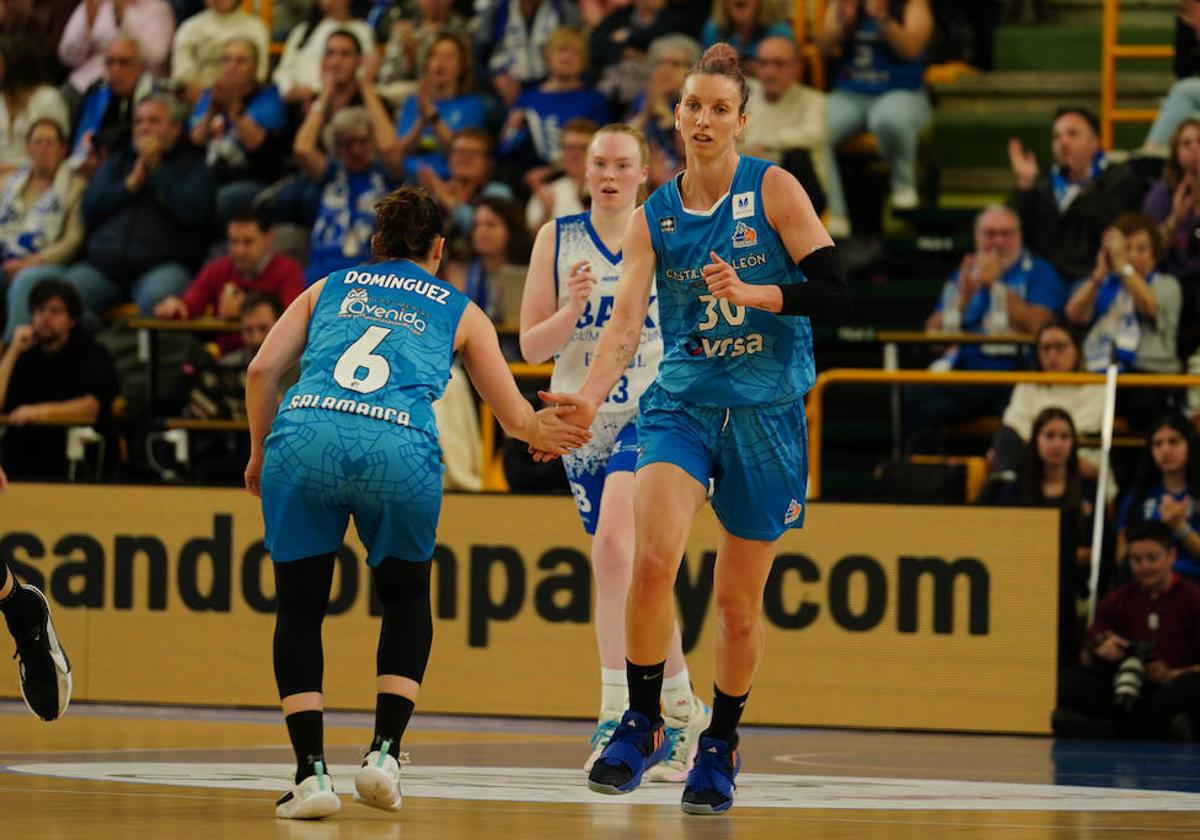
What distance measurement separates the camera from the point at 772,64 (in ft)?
46.0

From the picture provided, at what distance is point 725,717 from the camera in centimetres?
721

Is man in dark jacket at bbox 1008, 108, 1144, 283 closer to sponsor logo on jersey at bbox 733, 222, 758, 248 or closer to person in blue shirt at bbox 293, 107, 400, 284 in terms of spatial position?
person in blue shirt at bbox 293, 107, 400, 284

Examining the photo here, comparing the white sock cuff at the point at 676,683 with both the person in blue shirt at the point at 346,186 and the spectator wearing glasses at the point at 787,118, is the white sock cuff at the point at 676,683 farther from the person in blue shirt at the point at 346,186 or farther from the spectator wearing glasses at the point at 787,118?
the person in blue shirt at the point at 346,186

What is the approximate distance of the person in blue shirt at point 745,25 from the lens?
14.4 meters

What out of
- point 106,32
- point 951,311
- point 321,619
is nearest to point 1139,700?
point 951,311

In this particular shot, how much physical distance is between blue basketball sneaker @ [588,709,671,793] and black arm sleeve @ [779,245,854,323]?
1423 mm

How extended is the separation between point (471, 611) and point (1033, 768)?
3.34 metres

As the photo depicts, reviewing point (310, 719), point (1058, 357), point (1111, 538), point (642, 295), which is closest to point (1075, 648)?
point (1111, 538)

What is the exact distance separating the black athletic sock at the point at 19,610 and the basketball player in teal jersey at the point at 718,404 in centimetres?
227

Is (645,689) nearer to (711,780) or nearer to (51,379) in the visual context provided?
(711,780)

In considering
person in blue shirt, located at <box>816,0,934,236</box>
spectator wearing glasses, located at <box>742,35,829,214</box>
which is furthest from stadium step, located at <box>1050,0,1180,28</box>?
spectator wearing glasses, located at <box>742,35,829,214</box>

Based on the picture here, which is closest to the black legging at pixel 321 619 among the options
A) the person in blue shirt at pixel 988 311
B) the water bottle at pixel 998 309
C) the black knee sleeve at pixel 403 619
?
the black knee sleeve at pixel 403 619

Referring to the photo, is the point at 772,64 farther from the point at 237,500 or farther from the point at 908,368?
the point at 237,500

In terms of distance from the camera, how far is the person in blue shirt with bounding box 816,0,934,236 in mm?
14156
